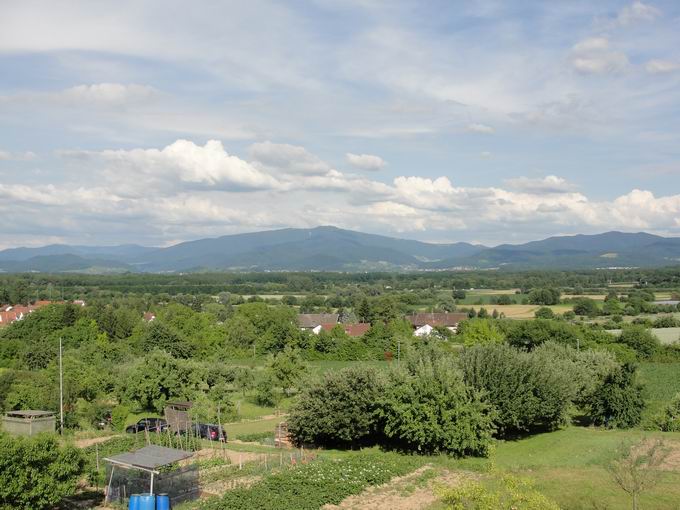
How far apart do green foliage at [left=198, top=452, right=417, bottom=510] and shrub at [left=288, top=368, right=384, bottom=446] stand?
3.67 meters

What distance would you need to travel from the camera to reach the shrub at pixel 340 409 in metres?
28.9

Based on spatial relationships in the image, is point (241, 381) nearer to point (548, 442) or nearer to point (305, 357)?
point (305, 357)

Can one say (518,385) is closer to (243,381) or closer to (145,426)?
(145,426)

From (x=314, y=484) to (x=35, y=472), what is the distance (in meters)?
8.71

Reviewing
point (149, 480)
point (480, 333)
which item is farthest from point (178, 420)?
point (480, 333)

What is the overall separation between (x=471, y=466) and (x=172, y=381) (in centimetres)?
2286

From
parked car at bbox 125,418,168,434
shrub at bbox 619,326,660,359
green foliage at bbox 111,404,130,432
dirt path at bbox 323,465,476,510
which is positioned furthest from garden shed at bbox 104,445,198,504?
shrub at bbox 619,326,660,359

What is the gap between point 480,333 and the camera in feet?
238

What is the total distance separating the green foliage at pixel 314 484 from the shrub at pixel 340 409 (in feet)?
12.0

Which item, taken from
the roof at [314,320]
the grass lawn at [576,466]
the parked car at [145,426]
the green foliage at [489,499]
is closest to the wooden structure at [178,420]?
the parked car at [145,426]

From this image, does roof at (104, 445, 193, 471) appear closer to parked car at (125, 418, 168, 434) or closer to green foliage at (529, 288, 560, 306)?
parked car at (125, 418, 168, 434)

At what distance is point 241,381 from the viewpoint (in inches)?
1902

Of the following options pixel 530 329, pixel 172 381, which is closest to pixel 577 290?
pixel 530 329

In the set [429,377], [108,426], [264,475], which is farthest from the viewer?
[108,426]
